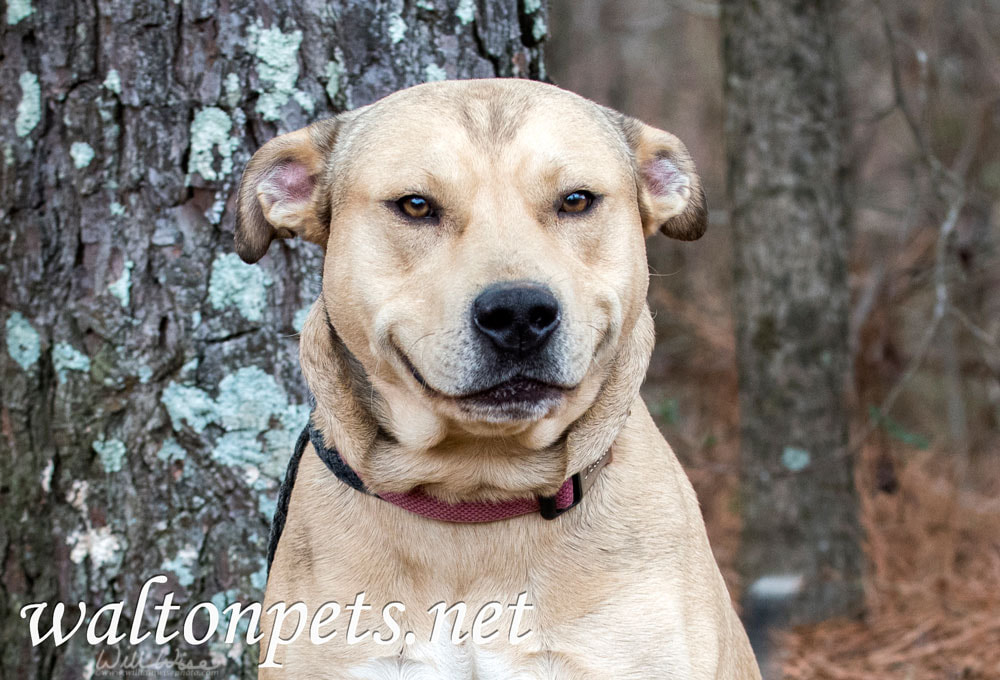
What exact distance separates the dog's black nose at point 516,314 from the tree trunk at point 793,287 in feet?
10.6

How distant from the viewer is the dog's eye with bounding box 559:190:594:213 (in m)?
2.65

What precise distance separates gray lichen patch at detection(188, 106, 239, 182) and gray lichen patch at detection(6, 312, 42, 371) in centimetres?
76

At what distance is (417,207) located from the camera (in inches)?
104

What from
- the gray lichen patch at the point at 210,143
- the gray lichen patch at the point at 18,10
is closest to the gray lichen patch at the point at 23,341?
the gray lichen patch at the point at 210,143

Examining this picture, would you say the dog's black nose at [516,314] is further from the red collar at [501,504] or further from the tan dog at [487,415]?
the red collar at [501,504]

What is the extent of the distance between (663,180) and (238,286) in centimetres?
146

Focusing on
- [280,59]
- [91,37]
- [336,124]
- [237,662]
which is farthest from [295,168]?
[237,662]

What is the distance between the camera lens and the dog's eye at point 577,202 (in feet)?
8.70

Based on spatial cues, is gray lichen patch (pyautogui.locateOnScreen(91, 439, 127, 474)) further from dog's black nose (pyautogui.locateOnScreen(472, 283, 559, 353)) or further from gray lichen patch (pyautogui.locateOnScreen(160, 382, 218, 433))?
dog's black nose (pyautogui.locateOnScreen(472, 283, 559, 353))

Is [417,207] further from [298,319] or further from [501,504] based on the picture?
[298,319]

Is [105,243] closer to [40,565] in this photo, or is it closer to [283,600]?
[40,565]

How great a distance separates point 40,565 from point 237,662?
752 millimetres

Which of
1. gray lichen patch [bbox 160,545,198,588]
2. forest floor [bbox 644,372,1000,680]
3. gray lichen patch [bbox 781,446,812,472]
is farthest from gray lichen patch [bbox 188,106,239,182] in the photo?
gray lichen patch [bbox 781,446,812,472]

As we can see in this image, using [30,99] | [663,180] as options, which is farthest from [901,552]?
[30,99]
